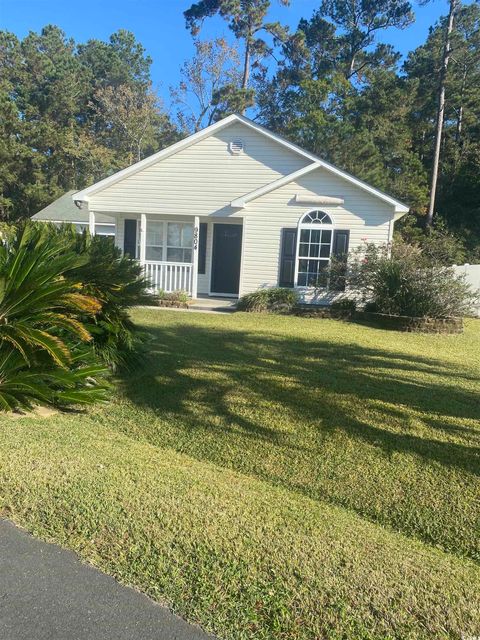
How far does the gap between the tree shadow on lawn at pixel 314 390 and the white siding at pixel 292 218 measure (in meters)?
6.16

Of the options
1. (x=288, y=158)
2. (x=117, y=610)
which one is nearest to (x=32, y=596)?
(x=117, y=610)

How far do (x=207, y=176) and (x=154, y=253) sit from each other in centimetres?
297

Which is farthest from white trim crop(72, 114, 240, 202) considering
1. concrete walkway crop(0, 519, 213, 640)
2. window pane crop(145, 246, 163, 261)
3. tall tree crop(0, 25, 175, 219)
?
tall tree crop(0, 25, 175, 219)

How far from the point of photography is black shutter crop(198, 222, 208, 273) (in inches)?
634

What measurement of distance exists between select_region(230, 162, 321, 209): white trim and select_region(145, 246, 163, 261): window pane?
301cm

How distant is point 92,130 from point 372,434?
49161 mm

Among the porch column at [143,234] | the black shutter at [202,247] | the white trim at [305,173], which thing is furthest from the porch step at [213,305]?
the white trim at [305,173]

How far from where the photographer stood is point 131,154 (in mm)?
43781

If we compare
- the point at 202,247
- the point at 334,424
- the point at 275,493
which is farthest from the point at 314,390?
the point at 202,247

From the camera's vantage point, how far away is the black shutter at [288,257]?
1459 centimetres

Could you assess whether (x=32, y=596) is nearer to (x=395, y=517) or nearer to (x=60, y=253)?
(x=395, y=517)

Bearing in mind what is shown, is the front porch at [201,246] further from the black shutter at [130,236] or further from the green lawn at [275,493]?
the green lawn at [275,493]

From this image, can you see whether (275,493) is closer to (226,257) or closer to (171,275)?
(171,275)

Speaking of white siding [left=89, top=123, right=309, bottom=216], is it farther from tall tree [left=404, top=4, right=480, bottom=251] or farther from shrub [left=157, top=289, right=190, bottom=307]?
tall tree [left=404, top=4, right=480, bottom=251]
